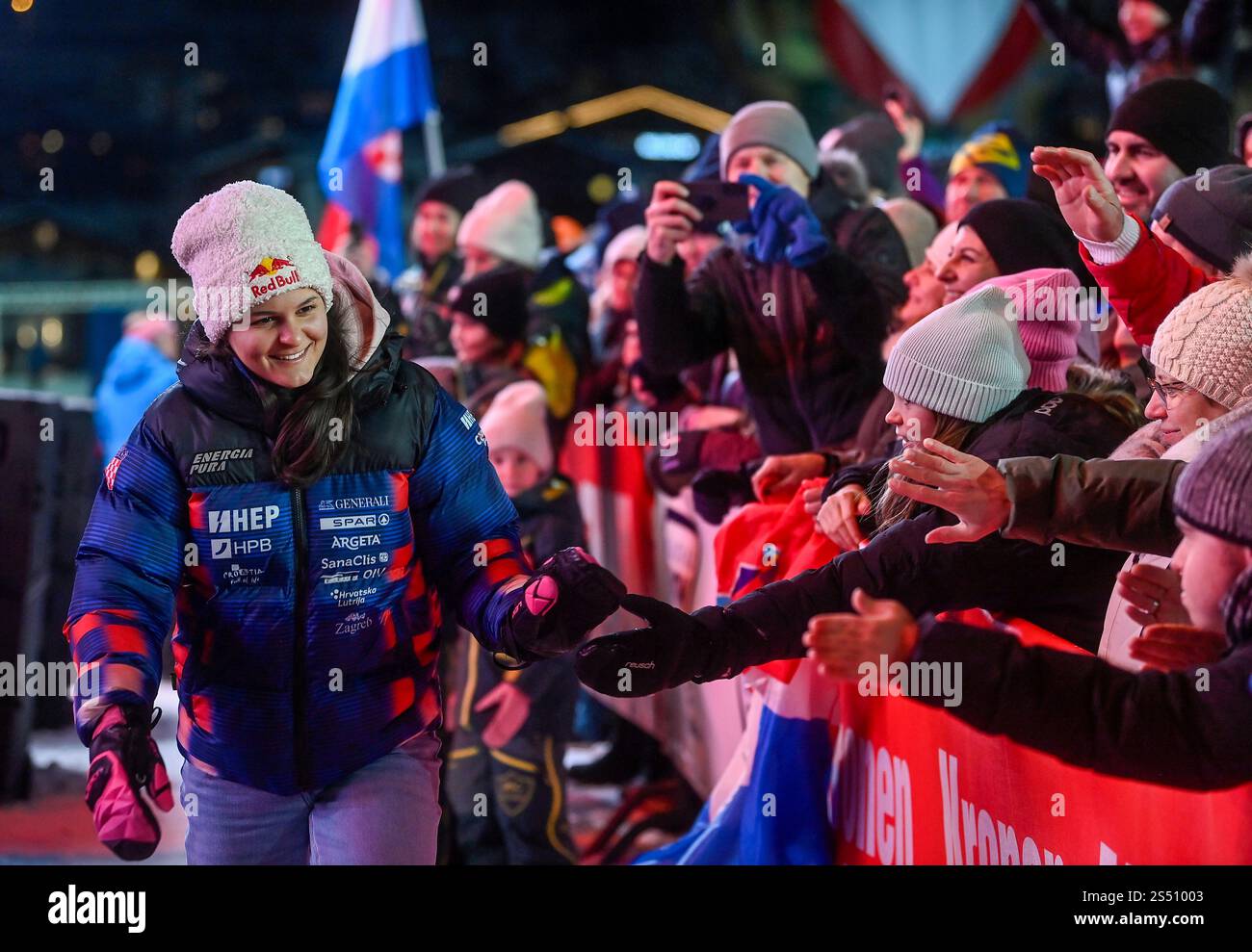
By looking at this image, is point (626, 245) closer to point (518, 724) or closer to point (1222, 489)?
point (518, 724)

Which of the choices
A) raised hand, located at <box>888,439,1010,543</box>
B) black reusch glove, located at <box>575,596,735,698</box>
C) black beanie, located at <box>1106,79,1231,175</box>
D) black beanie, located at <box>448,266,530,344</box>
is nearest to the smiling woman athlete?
black reusch glove, located at <box>575,596,735,698</box>

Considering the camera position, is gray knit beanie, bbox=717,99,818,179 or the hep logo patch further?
gray knit beanie, bbox=717,99,818,179

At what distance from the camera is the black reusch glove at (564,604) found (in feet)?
8.90

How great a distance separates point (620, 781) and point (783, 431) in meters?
2.43

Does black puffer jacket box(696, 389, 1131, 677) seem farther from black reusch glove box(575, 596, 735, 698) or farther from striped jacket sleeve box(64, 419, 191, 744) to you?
striped jacket sleeve box(64, 419, 191, 744)

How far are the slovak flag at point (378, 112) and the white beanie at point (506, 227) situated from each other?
380 millimetres

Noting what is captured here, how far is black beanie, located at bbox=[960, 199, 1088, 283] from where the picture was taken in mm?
3691

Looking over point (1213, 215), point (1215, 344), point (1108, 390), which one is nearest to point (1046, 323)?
point (1108, 390)

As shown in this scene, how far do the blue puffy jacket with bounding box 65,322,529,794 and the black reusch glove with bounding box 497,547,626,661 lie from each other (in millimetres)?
83

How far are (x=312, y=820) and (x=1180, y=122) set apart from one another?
2.74 meters

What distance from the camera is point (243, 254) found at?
2.81 metres

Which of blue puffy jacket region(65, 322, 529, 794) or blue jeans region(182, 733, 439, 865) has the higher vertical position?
blue puffy jacket region(65, 322, 529, 794)

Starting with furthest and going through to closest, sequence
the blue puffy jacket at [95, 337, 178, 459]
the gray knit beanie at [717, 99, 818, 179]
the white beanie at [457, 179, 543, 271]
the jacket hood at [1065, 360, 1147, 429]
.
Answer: the blue puffy jacket at [95, 337, 178, 459], the white beanie at [457, 179, 543, 271], the gray knit beanie at [717, 99, 818, 179], the jacket hood at [1065, 360, 1147, 429]

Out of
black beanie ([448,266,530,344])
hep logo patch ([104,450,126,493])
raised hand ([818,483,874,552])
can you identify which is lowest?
raised hand ([818,483,874,552])
